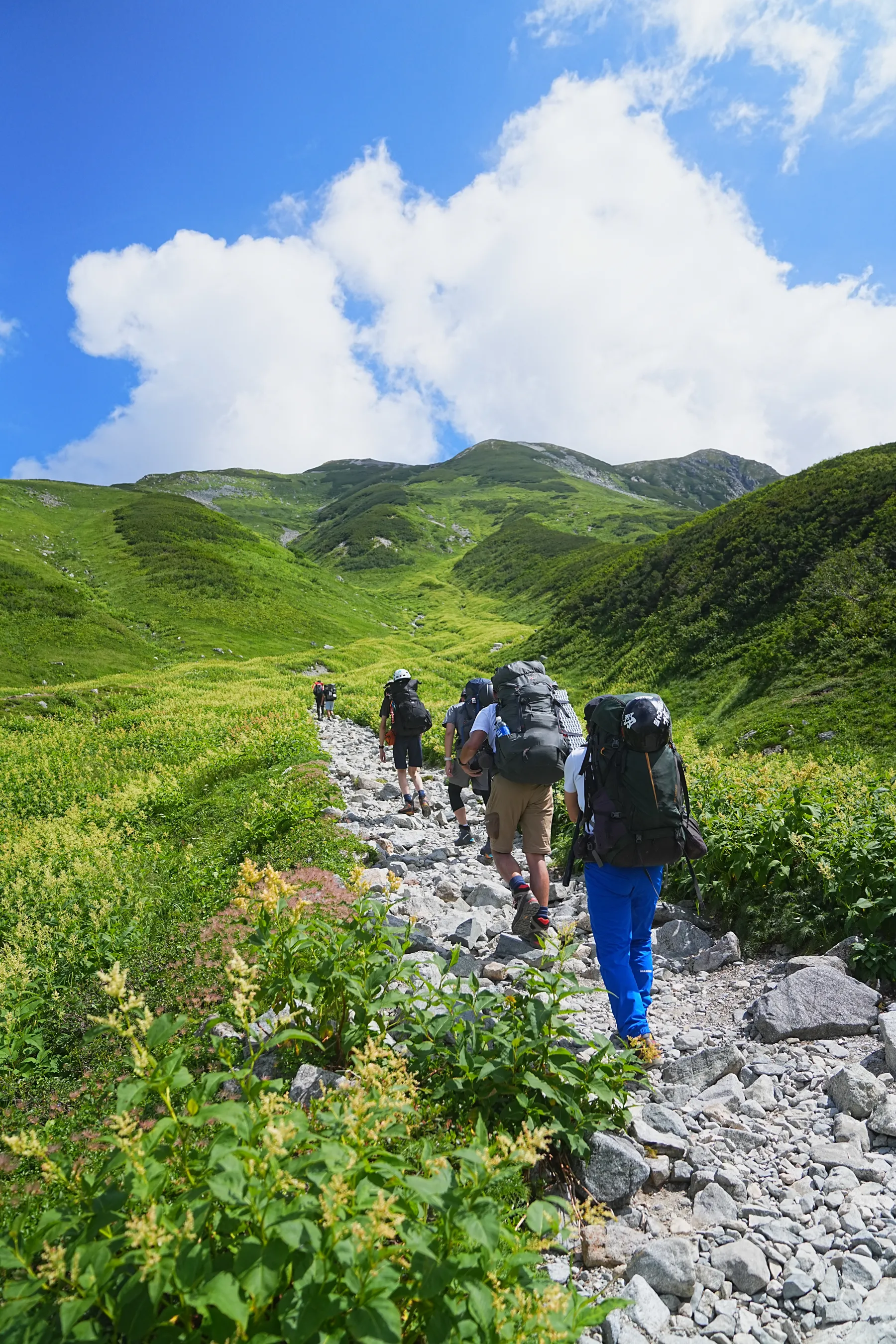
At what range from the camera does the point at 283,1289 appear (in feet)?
8.27

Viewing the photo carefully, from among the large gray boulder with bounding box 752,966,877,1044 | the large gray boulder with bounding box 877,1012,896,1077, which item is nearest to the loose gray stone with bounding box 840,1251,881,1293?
the large gray boulder with bounding box 877,1012,896,1077

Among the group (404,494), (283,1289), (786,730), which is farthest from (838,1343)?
(404,494)

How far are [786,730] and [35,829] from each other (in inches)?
710

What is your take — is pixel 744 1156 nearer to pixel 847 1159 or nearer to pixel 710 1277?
pixel 847 1159

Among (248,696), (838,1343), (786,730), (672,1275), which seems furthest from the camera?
(248,696)

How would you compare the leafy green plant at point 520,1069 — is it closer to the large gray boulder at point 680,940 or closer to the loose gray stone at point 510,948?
the loose gray stone at point 510,948

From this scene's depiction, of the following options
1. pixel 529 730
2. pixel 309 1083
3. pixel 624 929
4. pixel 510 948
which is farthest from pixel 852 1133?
pixel 529 730

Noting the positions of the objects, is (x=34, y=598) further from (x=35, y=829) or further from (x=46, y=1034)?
(x=46, y=1034)

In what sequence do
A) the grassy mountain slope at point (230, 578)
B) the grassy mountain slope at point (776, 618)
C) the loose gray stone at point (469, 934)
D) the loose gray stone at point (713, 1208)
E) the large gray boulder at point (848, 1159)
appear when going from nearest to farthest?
the loose gray stone at point (713, 1208) < the large gray boulder at point (848, 1159) < the loose gray stone at point (469, 934) < the grassy mountain slope at point (776, 618) < the grassy mountain slope at point (230, 578)

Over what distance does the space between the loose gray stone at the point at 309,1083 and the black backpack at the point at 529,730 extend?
13.3 ft

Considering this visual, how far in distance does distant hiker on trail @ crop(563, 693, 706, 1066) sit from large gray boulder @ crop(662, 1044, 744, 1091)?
0.69ft

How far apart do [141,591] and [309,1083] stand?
74074 mm

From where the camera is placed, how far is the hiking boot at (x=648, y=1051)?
16.6 ft

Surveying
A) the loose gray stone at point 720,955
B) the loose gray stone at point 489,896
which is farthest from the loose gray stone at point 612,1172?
the loose gray stone at point 489,896
